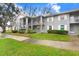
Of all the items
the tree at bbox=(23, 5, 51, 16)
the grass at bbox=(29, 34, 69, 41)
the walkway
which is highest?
the tree at bbox=(23, 5, 51, 16)

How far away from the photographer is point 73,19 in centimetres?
369

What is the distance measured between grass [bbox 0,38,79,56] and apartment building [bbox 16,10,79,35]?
0.36 m

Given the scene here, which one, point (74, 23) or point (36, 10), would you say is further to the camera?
point (36, 10)

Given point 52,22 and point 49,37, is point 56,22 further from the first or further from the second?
point 49,37

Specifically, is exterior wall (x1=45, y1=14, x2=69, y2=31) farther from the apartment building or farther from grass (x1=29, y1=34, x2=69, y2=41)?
grass (x1=29, y1=34, x2=69, y2=41)

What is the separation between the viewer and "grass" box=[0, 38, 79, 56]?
3545mm

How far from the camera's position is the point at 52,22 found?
382 centimetres

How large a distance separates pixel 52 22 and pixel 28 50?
2.45ft

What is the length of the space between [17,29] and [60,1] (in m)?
1.01

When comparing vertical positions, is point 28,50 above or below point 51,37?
below

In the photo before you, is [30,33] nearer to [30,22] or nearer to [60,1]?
[30,22]

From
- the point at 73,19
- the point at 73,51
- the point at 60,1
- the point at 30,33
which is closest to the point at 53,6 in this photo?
the point at 60,1

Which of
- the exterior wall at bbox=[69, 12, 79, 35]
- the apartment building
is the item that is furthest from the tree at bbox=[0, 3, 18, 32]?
the exterior wall at bbox=[69, 12, 79, 35]

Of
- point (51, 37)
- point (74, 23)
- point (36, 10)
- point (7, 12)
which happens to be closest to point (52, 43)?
point (51, 37)
